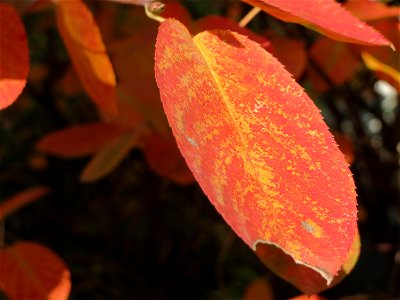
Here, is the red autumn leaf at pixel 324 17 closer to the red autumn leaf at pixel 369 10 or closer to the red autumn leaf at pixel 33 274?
the red autumn leaf at pixel 369 10

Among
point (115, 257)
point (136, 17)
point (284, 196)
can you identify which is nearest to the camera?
point (284, 196)

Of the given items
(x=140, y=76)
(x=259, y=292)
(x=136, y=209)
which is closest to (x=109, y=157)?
(x=140, y=76)

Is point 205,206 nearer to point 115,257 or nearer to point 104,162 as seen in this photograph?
point 115,257

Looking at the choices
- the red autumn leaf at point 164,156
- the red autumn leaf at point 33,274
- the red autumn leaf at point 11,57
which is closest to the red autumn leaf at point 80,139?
the red autumn leaf at point 164,156

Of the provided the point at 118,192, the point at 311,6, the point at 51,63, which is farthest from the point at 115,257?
the point at 311,6

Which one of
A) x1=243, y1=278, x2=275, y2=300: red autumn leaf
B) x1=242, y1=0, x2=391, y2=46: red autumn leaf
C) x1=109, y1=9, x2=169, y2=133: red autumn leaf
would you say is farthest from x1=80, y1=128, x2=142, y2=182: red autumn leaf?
x1=242, y1=0, x2=391, y2=46: red autumn leaf

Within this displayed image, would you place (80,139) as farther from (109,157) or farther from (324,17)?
(324,17)

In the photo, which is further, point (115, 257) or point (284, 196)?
point (115, 257)

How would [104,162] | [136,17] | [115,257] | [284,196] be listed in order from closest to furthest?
[284,196] < [104,162] < [136,17] < [115,257]
